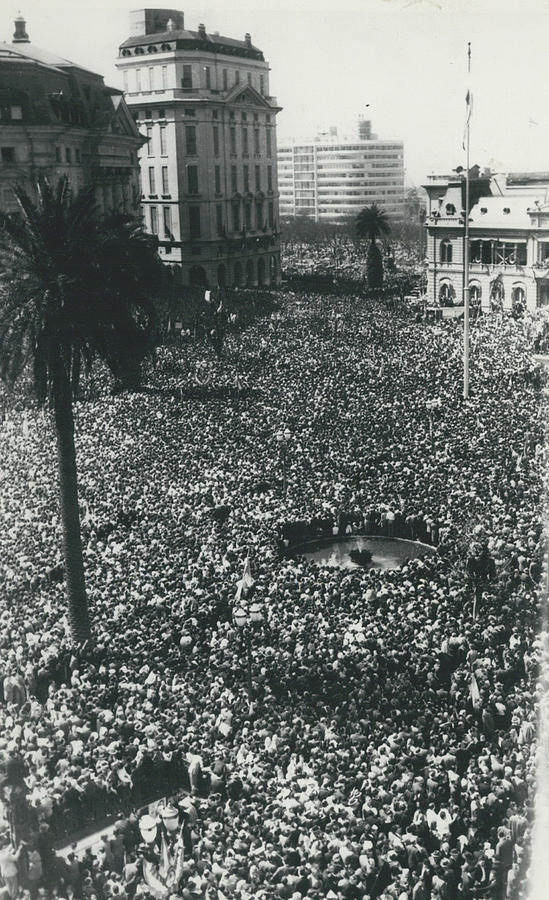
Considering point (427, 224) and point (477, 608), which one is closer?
point (477, 608)

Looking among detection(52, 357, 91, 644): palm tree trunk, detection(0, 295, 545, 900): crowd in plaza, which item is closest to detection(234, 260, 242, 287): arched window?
detection(0, 295, 545, 900): crowd in plaza

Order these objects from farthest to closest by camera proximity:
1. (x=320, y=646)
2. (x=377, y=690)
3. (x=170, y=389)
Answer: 1. (x=170, y=389)
2. (x=320, y=646)
3. (x=377, y=690)

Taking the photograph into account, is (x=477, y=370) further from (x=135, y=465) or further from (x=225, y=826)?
(x=225, y=826)

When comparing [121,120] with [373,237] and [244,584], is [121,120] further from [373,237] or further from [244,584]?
[244,584]

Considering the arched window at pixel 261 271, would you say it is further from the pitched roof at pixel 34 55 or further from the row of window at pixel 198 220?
the pitched roof at pixel 34 55

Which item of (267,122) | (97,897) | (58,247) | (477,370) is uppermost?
(267,122)

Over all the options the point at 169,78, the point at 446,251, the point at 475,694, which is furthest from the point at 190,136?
the point at 475,694

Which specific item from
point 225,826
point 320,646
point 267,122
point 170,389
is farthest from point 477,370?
point 267,122

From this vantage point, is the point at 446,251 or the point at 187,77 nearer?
the point at 446,251
